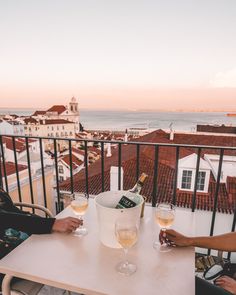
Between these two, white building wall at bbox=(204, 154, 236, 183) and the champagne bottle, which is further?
white building wall at bbox=(204, 154, 236, 183)

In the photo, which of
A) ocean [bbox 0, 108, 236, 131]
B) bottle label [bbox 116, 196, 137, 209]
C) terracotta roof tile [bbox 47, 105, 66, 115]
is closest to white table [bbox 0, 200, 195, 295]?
bottle label [bbox 116, 196, 137, 209]

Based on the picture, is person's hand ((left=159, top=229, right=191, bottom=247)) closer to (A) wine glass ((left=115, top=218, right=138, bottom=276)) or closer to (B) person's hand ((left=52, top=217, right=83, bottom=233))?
(A) wine glass ((left=115, top=218, right=138, bottom=276))

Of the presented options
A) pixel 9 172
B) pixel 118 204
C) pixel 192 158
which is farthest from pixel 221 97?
pixel 118 204

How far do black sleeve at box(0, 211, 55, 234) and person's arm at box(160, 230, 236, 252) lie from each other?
25.1 inches

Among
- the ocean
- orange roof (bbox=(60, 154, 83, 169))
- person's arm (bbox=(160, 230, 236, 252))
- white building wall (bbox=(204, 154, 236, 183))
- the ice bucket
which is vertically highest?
the ice bucket

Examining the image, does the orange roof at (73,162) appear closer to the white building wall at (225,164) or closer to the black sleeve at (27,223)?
the white building wall at (225,164)

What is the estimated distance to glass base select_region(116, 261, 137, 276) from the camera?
0.85 meters

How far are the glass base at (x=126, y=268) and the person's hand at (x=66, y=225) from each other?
0.35 metres

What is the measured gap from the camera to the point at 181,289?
2.53ft

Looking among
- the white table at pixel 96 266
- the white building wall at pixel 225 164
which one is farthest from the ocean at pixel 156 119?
the white table at pixel 96 266

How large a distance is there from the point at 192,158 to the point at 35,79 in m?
11.7

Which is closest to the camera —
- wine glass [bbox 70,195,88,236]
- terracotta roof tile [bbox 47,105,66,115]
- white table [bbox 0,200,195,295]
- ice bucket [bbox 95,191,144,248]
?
white table [bbox 0,200,195,295]

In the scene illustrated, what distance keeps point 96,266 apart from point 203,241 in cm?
60

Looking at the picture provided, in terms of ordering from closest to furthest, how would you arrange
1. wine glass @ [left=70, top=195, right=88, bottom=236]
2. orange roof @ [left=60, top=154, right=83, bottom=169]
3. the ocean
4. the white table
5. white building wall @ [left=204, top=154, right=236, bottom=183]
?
1. the white table
2. wine glass @ [left=70, top=195, right=88, bottom=236]
3. white building wall @ [left=204, top=154, right=236, bottom=183]
4. orange roof @ [left=60, top=154, right=83, bottom=169]
5. the ocean
